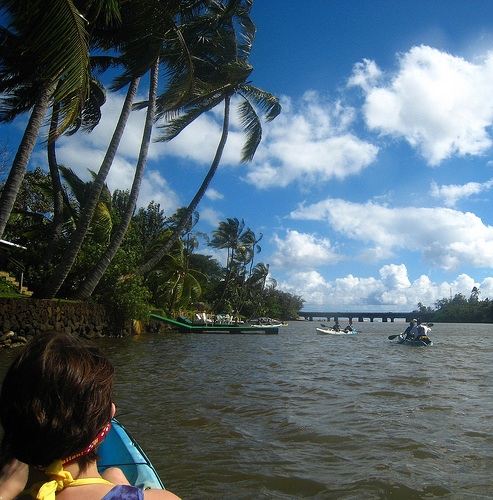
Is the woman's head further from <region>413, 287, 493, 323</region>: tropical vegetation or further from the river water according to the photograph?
<region>413, 287, 493, 323</region>: tropical vegetation

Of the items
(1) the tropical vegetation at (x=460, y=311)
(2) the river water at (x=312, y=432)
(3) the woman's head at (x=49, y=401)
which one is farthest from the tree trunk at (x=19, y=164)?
(1) the tropical vegetation at (x=460, y=311)

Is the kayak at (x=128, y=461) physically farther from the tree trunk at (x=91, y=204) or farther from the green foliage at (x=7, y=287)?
the green foliage at (x=7, y=287)

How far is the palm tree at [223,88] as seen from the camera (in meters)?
18.5

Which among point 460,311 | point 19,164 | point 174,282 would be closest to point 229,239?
point 174,282

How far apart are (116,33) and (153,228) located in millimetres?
25539

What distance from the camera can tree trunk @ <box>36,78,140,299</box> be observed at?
574 inches

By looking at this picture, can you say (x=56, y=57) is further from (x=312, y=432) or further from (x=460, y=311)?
(x=460, y=311)

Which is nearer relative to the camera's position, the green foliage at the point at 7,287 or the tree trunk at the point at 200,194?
the green foliage at the point at 7,287

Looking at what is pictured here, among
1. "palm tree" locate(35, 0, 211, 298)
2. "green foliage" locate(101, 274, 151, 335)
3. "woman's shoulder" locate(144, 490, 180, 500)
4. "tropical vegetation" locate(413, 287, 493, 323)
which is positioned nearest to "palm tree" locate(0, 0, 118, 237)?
"palm tree" locate(35, 0, 211, 298)

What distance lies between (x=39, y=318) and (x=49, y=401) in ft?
49.7

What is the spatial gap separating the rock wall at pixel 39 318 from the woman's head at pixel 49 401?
13.5 meters

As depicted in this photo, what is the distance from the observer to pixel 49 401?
140cm

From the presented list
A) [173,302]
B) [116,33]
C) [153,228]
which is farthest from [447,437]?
[153,228]

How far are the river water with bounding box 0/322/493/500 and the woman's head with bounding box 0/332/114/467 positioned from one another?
259 cm
